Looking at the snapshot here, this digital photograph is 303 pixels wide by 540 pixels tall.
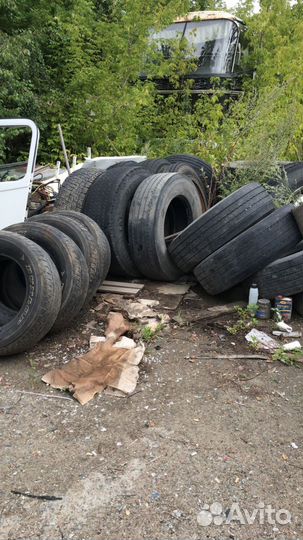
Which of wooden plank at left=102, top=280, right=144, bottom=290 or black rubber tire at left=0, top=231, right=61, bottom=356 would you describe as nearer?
black rubber tire at left=0, top=231, right=61, bottom=356

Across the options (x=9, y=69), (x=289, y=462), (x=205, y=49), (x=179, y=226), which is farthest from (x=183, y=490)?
(x=205, y=49)

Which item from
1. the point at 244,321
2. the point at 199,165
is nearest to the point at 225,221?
the point at 244,321

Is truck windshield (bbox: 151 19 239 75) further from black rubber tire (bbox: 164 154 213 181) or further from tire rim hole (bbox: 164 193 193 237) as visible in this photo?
tire rim hole (bbox: 164 193 193 237)

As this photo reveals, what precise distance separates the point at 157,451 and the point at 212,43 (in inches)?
407

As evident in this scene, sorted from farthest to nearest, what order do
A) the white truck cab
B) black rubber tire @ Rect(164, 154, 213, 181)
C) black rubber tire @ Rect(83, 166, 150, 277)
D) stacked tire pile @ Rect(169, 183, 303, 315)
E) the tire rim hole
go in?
black rubber tire @ Rect(164, 154, 213, 181)
the tire rim hole
black rubber tire @ Rect(83, 166, 150, 277)
the white truck cab
stacked tire pile @ Rect(169, 183, 303, 315)

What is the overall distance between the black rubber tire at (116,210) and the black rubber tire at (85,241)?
0.68 m

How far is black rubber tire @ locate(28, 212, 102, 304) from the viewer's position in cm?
424

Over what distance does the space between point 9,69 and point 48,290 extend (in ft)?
22.0

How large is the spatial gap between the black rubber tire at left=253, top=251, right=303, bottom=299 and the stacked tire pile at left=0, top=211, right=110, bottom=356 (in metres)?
1.48

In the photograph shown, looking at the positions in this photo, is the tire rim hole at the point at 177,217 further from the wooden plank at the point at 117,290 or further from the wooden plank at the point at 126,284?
the wooden plank at the point at 117,290

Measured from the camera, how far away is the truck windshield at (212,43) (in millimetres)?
10672

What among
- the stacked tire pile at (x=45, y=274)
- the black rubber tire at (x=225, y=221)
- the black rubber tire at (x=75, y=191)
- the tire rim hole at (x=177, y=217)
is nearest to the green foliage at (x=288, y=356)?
the black rubber tire at (x=225, y=221)

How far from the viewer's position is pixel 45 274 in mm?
3520

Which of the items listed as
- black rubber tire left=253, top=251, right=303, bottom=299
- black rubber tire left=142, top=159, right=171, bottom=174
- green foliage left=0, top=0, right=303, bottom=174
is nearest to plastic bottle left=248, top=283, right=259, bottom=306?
black rubber tire left=253, top=251, right=303, bottom=299
